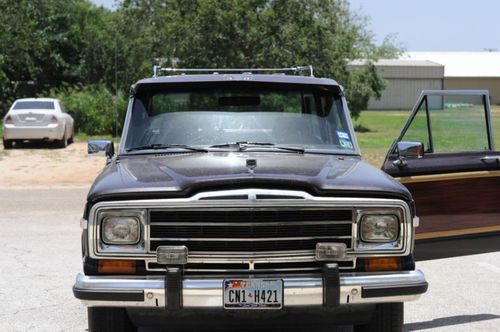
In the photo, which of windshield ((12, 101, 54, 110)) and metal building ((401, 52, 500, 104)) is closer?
windshield ((12, 101, 54, 110))

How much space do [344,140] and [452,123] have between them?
5.40 ft

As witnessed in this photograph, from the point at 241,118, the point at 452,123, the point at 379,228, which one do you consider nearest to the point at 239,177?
the point at 379,228

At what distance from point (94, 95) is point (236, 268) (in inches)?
1113

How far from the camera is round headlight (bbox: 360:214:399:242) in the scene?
480 cm

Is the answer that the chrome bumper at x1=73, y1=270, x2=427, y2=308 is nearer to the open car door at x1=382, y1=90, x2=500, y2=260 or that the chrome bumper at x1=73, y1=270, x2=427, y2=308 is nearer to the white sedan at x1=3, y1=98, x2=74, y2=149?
the open car door at x1=382, y1=90, x2=500, y2=260

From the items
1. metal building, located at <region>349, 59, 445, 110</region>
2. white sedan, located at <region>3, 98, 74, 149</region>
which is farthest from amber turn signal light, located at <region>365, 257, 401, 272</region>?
metal building, located at <region>349, 59, 445, 110</region>

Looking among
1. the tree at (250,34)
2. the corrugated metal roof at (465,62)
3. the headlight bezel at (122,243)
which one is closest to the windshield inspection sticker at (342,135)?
the headlight bezel at (122,243)

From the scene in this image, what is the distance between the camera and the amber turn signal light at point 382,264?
15.8ft

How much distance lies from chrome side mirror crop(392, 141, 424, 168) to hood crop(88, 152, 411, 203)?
27.7 inches

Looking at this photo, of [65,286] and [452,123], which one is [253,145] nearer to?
[452,123]

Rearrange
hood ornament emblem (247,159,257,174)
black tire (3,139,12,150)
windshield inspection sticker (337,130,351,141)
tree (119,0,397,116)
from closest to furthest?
hood ornament emblem (247,159,257,174) → windshield inspection sticker (337,130,351,141) → black tire (3,139,12,150) → tree (119,0,397,116)

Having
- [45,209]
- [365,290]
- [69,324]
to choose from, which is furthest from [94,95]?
[365,290]

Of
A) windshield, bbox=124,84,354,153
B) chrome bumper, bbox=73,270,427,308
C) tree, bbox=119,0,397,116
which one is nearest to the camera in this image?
chrome bumper, bbox=73,270,427,308

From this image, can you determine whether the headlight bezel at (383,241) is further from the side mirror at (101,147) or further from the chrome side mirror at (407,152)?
the side mirror at (101,147)
